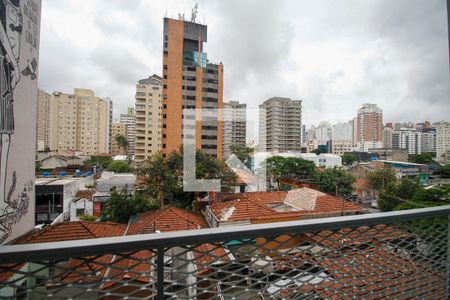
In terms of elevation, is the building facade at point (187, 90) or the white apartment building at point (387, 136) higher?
the building facade at point (187, 90)

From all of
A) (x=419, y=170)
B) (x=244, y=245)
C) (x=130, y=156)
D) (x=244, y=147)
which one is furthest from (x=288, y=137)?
(x=244, y=245)

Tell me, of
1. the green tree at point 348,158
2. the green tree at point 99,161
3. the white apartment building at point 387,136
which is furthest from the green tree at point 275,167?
the green tree at point 99,161

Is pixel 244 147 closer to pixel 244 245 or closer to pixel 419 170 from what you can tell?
pixel 419 170

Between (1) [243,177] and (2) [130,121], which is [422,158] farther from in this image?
(2) [130,121]

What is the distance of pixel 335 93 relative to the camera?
207cm

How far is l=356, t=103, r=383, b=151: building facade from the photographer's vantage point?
2209 millimetres

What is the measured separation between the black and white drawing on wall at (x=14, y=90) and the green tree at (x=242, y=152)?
11.3 ft

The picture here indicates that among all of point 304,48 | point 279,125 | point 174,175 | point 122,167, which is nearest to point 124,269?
point 304,48

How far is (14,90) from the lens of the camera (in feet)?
2.08

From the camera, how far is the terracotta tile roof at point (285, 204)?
2.18m

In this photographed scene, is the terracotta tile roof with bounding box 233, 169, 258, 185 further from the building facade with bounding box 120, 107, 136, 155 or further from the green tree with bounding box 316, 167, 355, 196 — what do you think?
the building facade with bounding box 120, 107, 136, 155

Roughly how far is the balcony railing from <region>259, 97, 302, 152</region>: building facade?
8.96ft

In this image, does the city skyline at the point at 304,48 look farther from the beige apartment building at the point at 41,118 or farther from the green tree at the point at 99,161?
the green tree at the point at 99,161

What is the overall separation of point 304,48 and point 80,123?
7.29 ft
